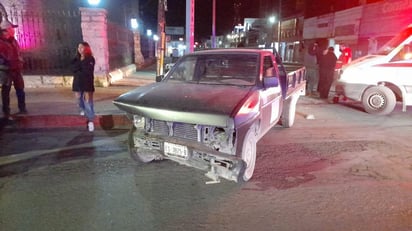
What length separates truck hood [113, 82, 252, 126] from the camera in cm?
420

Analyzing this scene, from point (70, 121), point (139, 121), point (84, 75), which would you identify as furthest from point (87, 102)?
point (139, 121)

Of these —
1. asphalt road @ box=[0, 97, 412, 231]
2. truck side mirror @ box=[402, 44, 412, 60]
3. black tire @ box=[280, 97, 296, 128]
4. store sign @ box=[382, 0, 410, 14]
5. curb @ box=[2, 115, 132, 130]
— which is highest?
store sign @ box=[382, 0, 410, 14]

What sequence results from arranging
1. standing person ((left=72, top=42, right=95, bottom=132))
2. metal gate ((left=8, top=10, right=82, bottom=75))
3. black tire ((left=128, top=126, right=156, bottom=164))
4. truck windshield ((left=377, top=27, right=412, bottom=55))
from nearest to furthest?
black tire ((left=128, top=126, right=156, bottom=164)) < standing person ((left=72, top=42, right=95, bottom=132)) < truck windshield ((left=377, top=27, right=412, bottom=55)) < metal gate ((left=8, top=10, right=82, bottom=75))

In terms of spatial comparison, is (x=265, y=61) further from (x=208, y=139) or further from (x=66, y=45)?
(x=66, y=45)

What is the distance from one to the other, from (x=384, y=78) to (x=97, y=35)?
368 inches

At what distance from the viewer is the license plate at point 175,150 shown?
4523 millimetres

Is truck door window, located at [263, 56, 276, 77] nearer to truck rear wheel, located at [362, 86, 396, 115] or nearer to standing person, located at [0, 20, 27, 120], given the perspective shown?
truck rear wheel, located at [362, 86, 396, 115]

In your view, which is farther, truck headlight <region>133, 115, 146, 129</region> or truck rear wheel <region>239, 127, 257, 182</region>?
truck headlight <region>133, 115, 146, 129</region>

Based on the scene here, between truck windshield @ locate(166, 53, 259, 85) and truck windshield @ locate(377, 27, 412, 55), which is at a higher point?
truck windshield @ locate(377, 27, 412, 55)

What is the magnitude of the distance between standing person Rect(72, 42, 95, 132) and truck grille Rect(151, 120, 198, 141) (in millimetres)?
2962

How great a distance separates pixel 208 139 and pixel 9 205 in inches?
96.2

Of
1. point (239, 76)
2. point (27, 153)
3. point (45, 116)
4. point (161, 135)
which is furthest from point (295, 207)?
point (45, 116)

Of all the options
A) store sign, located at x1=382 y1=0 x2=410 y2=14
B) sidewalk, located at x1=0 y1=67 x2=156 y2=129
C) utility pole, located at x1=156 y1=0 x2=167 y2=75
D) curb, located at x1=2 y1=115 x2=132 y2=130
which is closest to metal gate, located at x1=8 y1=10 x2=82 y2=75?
sidewalk, located at x1=0 y1=67 x2=156 y2=129

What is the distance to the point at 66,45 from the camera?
570 inches
